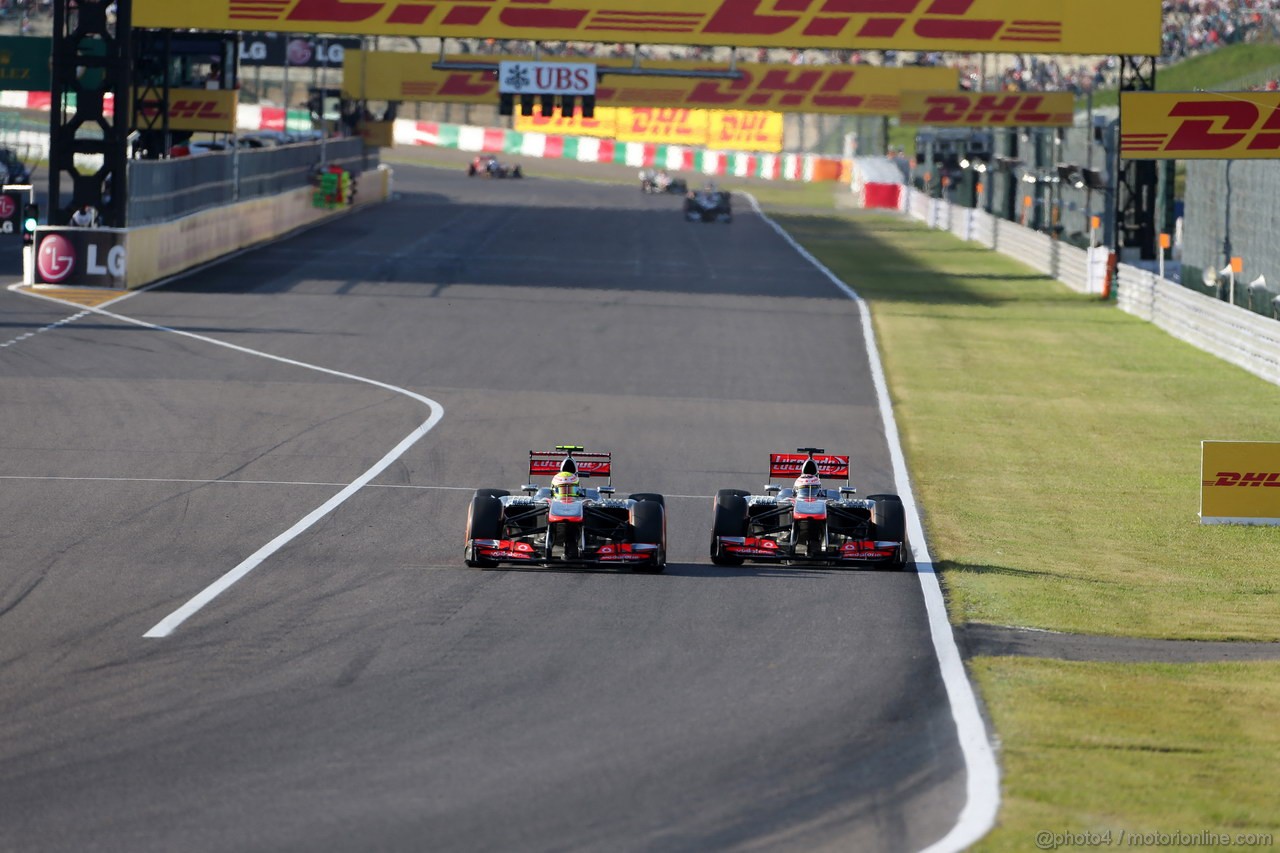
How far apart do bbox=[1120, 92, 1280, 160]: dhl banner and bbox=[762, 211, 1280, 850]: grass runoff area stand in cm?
→ 374

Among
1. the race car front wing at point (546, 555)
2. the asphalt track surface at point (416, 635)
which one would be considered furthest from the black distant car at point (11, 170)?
the race car front wing at point (546, 555)

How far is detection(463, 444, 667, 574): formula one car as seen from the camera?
1472 cm

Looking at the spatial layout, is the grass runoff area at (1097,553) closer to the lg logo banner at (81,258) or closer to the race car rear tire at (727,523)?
the race car rear tire at (727,523)

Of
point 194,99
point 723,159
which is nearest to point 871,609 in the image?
point 194,99

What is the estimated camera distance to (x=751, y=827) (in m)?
8.34

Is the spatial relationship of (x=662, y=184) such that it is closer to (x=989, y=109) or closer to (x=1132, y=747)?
(x=989, y=109)

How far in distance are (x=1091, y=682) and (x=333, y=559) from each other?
6.24 m

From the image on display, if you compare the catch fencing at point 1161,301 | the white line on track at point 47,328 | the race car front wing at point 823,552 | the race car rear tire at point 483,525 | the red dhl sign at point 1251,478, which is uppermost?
the catch fencing at point 1161,301

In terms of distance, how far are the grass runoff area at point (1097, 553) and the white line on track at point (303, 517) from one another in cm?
521

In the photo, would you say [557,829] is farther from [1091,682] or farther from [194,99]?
[194,99]

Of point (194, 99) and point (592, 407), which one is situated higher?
point (194, 99)

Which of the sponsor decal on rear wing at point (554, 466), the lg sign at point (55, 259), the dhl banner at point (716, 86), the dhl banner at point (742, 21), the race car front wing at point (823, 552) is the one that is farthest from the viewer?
the dhl banner at point (716, 86)

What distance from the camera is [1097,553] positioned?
55.2 ft

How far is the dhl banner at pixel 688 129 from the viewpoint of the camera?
11094 cm
